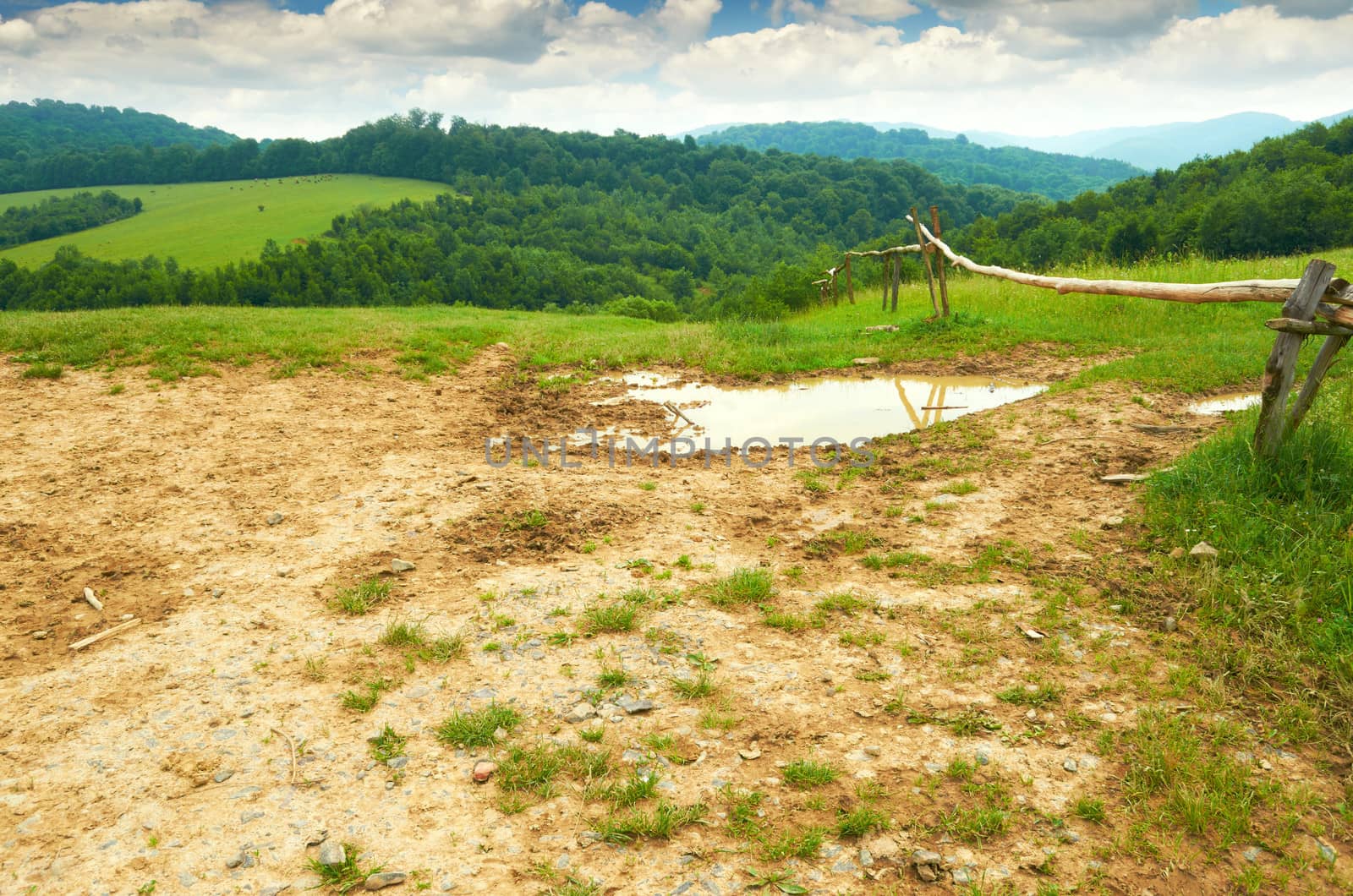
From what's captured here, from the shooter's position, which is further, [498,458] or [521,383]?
[521,383]

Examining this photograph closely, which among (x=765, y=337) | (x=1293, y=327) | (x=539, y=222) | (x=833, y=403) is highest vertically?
(x=539, y=222)

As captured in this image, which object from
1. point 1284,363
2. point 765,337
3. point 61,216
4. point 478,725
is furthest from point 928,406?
point 61,216

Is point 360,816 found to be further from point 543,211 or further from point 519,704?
point 543,211

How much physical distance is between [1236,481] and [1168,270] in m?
12.0

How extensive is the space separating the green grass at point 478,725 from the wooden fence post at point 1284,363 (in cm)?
528

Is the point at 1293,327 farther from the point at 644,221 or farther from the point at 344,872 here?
the point at 644,221

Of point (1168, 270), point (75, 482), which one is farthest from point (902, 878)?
point (1168, 270)

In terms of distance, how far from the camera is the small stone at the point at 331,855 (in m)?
2.75

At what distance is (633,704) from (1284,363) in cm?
484

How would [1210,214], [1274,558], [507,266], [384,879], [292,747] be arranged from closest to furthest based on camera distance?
[384,879]
[292,747]
[1274,558]
[1210,214]
[507,266]

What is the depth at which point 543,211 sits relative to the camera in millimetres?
90000

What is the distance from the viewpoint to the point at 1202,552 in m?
4.44

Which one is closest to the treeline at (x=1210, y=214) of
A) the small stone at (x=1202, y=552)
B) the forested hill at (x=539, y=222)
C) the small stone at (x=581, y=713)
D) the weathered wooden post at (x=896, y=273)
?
the weathered wooden post at (x=896, y=273)

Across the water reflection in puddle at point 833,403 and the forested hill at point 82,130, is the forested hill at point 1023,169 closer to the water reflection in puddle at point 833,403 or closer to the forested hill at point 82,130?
the forested hill at point 82,130
